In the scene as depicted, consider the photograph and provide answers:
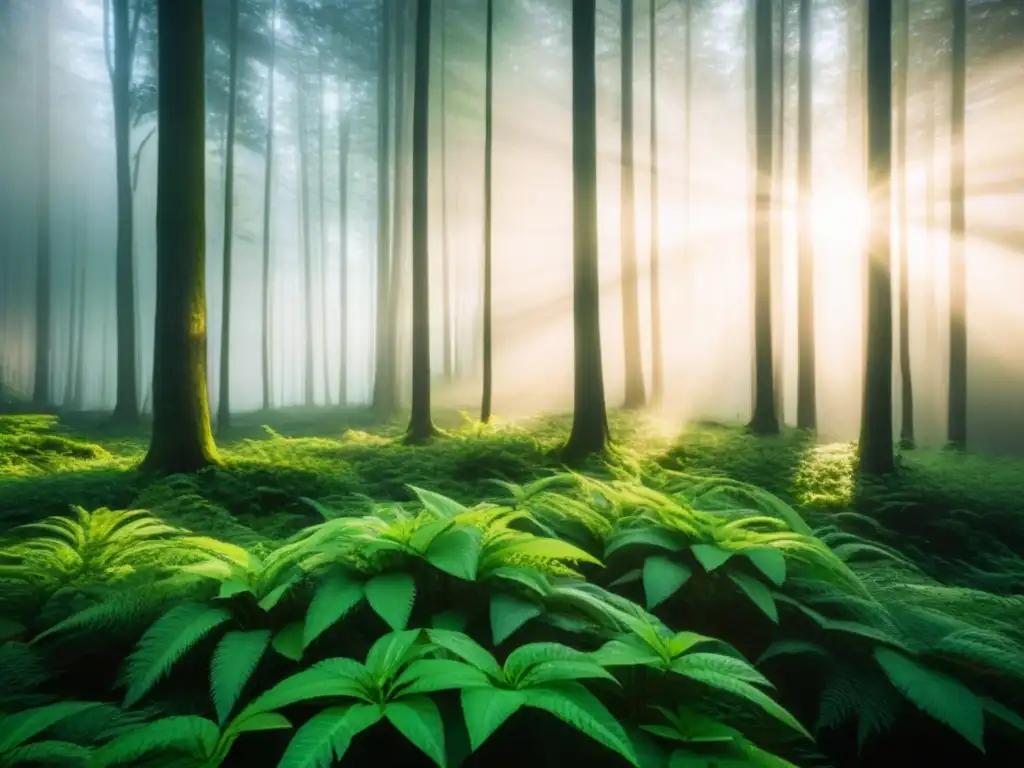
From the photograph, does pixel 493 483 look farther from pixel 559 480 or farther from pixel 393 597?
pixel 393 597

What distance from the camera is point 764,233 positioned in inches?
561

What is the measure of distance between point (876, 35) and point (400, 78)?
18.5 meters

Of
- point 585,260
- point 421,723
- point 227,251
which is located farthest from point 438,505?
point 227,251

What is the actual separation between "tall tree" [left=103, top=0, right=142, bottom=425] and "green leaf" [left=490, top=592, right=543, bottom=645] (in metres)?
19.7

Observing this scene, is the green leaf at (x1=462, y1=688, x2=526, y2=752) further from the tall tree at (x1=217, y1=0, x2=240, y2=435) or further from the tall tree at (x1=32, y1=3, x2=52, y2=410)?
the tall tree at (x1=32, y1=3, x2=52, y2=410)

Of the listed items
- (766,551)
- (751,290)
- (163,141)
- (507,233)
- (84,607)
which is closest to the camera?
(84,607)

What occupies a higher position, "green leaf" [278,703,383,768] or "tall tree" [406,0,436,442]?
"tall tree" [406,0,436,442]

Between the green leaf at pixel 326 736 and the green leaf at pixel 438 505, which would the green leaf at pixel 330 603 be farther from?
the green leaf at pixel 438 505

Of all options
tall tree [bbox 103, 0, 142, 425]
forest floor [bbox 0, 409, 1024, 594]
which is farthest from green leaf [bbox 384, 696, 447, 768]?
tall tree [bbox 103, 0, 142, 425]

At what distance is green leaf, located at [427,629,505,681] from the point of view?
66.7 inches

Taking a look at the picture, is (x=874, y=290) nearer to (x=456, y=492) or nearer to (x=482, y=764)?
(x=456, y=492)

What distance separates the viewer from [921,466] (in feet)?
32.8

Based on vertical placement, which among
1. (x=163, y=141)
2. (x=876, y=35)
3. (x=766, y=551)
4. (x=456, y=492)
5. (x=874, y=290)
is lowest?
(x=456, y=492)

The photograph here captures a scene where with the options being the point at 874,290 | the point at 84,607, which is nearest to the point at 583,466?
the point at 874,290
